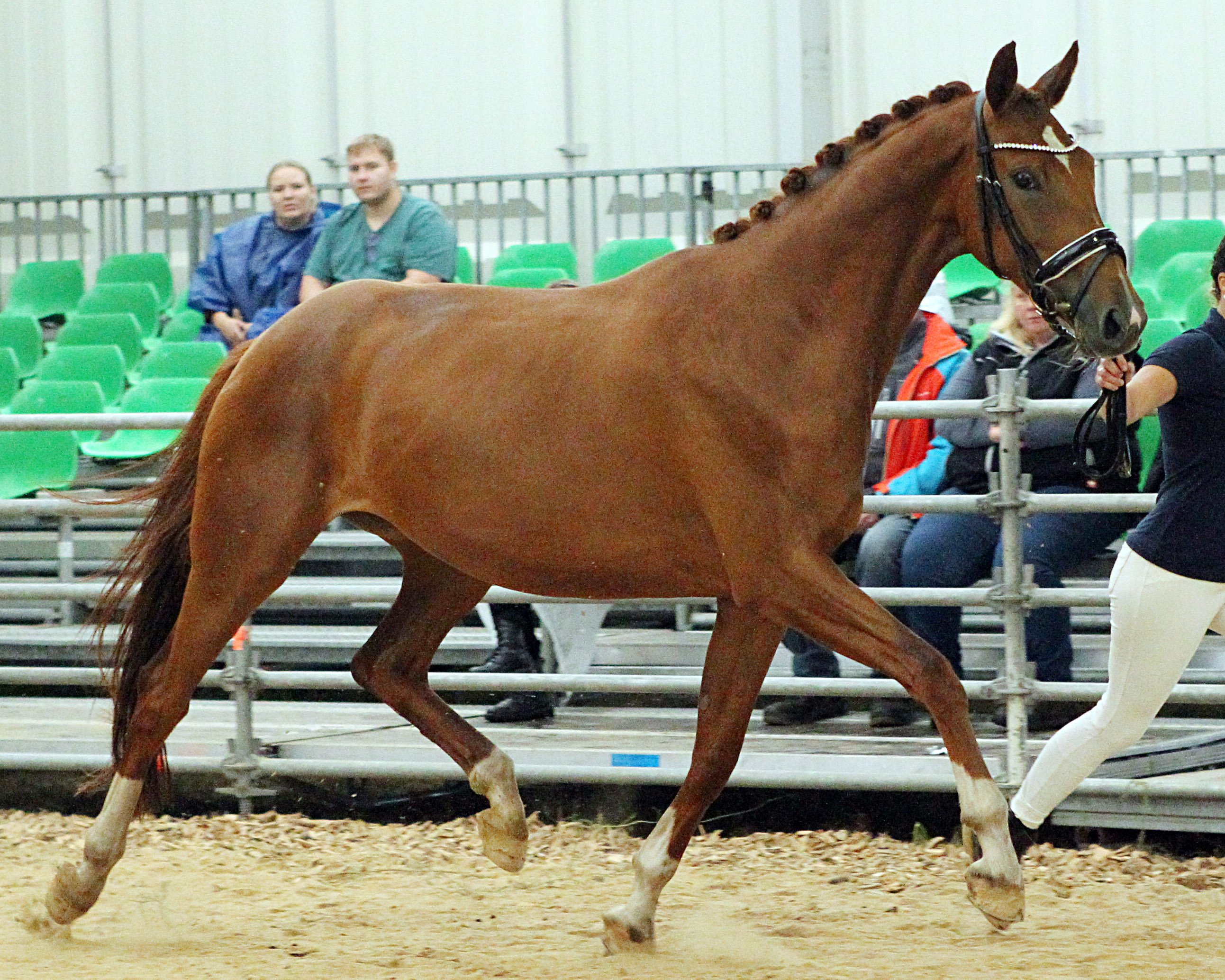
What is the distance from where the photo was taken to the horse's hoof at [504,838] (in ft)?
13.6

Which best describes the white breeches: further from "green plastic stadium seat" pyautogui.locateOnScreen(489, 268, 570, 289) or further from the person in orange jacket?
"green plastic stadium seat" pyautogui.locateOnScreen(489, 268, 570, 289)

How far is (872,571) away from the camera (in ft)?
17.3

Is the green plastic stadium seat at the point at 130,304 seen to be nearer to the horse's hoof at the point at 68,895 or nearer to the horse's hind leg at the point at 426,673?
the horse's hind leg at the point at 426,673

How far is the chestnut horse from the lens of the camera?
345cm

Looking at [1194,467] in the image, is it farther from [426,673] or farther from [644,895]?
[426,673]

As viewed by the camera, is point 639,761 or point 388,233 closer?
point 639,761

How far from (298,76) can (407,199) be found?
20.3 feet

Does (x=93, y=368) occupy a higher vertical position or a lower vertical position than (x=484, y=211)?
lower

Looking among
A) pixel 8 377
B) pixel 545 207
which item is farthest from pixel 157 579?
pixel 545 207

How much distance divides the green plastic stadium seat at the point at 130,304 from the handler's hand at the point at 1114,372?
7984 millimetres

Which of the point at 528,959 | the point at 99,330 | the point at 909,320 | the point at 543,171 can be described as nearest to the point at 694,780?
the point at 528,959

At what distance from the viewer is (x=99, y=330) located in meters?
9.73

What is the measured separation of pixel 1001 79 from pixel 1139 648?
1383 millimetres

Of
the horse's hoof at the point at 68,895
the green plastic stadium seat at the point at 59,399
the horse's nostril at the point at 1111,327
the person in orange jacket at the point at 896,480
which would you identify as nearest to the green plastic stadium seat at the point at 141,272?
the green plastic stadium seat at the point at 59,399
